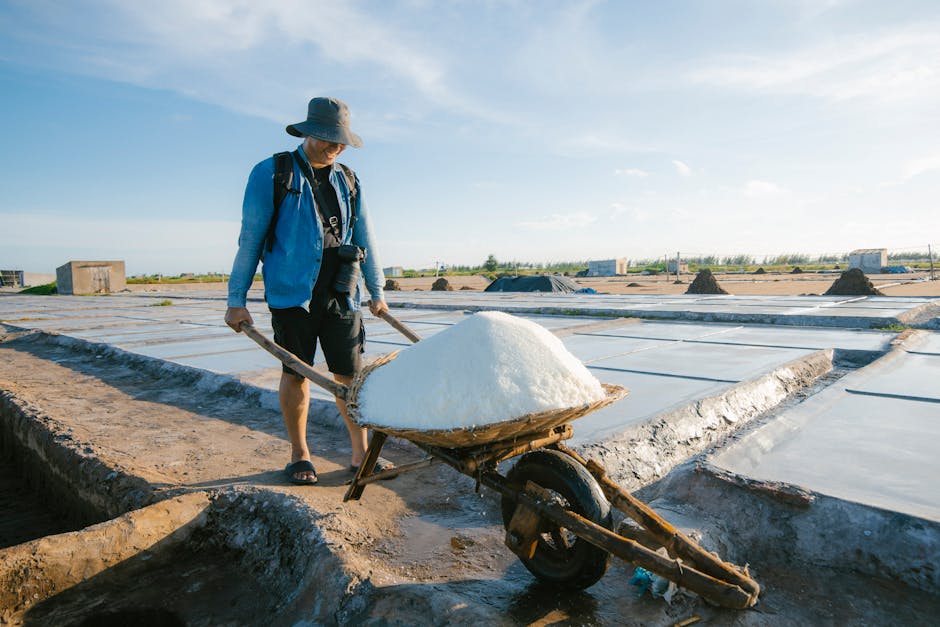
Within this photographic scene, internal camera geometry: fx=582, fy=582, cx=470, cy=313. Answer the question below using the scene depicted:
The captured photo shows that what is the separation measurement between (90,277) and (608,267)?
85.7ft

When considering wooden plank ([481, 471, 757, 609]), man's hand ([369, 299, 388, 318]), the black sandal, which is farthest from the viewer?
man's hand ([369, 299, 388, 318])

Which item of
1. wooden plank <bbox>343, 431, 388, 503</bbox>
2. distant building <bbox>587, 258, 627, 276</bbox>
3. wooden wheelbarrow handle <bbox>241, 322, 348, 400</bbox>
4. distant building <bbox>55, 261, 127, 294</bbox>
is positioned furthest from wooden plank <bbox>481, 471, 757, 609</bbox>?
distant building <bbox>587, 258, 627, 276</bbox>

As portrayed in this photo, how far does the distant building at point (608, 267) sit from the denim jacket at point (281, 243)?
3326 cm

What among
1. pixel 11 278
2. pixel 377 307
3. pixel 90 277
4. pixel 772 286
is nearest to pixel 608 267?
pixel 772 286

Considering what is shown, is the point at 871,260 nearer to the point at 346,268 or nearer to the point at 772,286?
the point at 772,286

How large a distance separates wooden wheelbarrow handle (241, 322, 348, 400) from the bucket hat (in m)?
0.77

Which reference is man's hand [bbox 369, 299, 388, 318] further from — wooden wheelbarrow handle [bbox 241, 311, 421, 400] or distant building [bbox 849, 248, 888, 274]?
distant building [bbox 849, 248, 888, 274]

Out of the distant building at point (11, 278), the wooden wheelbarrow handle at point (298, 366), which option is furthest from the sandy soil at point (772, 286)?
the distant building at point (11, 278)

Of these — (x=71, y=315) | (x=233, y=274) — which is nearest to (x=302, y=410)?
(x=233, y=274)

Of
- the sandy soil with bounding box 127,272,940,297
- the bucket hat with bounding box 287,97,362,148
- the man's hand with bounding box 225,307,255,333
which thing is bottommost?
the sandy soil with bounding box 127,272,940,297

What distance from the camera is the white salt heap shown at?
4.77ft

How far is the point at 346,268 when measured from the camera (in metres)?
2.38

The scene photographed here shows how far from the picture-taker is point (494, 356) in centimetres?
158

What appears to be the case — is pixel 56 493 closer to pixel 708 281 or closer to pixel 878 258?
pixel 708 281
